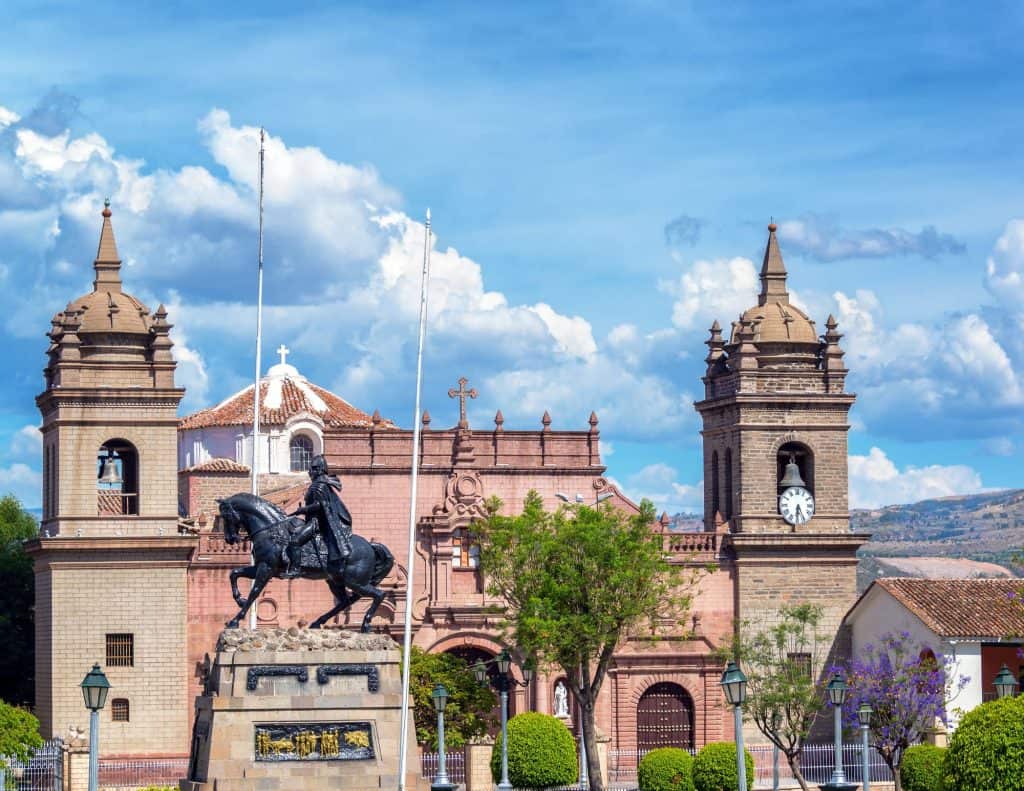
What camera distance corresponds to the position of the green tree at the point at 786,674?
2232 inches

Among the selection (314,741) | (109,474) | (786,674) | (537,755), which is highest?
(109,474)

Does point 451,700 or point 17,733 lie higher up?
point 451,700

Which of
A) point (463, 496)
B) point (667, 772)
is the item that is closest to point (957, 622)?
point (667, 772)

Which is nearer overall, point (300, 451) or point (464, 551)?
point (464, 551)

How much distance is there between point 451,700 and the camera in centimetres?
5956

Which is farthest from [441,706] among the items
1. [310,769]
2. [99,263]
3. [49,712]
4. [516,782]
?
[99,263]

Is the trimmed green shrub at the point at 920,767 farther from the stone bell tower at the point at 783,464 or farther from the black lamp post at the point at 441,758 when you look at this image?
the black lamp post at the point at 441,758

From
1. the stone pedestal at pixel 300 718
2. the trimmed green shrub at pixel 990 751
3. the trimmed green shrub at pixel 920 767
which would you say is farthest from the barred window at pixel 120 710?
the trimmed green shrub at pixel 990 751

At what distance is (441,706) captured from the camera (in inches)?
1948

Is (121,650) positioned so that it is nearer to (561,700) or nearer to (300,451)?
(561,700)

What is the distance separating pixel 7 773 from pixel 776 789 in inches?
726

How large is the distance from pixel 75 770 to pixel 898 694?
19.7 m

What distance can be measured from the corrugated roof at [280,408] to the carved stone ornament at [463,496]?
312 inches

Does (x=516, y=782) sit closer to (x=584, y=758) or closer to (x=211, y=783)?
(x=584, y=758)
